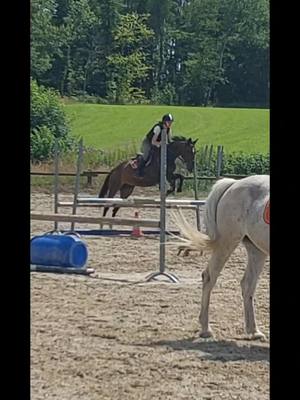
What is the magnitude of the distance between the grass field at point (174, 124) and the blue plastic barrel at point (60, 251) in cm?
2297

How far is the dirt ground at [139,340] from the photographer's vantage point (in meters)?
3.79

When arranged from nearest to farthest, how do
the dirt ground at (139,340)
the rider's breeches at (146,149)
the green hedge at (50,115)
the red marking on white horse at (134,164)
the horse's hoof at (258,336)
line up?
the dirt ground at (139,340) → the horse's hoof at (258,336) → the rider's breeches at (146,149) → the red marking on white horse at (134,164) → the green hedge at (50,115)

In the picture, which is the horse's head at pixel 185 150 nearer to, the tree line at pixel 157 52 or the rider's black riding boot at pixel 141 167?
the rider's black riding boot at pixel 141 167

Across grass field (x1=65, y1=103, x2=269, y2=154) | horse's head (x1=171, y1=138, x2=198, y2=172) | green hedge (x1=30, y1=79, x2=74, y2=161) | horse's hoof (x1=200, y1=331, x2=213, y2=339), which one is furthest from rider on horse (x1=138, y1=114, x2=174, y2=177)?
grass field (x1=65, y1=103, x2=269, y2=154)

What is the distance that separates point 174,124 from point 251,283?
100 ft

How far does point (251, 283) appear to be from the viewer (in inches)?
203

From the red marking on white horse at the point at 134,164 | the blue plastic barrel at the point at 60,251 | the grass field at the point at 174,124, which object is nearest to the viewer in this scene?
the blue plastic barrel at the point at 60,251

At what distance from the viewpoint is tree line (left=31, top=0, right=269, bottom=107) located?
130 ft

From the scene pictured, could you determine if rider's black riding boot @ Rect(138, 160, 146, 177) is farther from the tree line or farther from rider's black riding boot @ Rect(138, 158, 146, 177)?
the tree line

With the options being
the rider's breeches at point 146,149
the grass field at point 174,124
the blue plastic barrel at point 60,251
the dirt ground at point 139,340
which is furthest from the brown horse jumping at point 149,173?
the grass field at point 174,124

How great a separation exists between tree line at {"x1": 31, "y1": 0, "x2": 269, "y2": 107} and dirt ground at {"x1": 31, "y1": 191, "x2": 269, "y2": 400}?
1207 inches
